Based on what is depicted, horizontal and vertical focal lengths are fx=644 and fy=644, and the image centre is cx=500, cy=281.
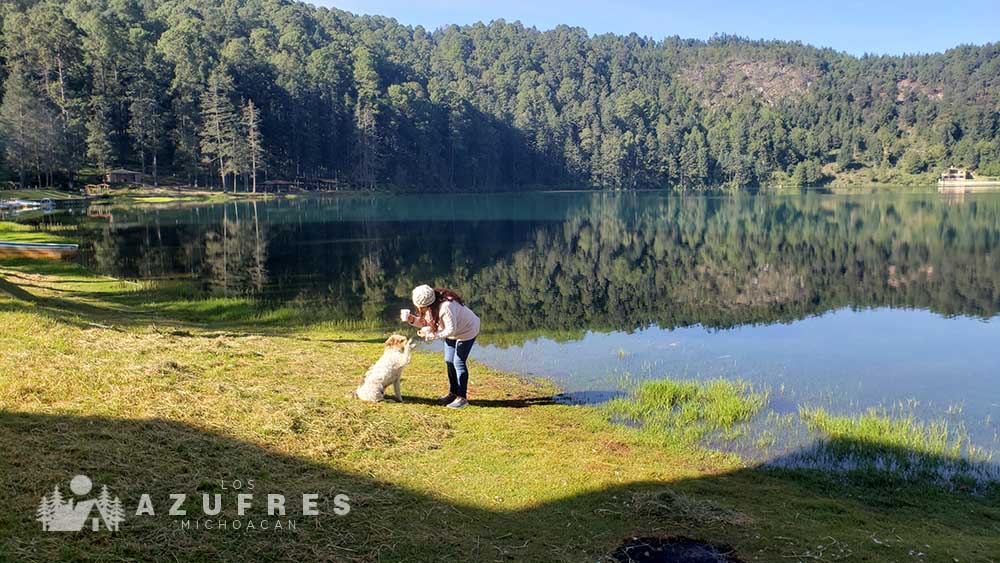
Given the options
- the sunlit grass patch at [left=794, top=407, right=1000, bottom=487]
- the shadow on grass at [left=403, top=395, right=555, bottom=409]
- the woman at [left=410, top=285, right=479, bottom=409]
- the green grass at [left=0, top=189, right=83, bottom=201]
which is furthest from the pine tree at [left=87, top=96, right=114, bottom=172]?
the sunlit grass patch at [left=794, top=407, right=1000, bottom=487]

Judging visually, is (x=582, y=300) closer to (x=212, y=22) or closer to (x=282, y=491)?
(x=282, y=491)

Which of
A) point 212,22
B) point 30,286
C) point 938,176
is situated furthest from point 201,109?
point 938,176

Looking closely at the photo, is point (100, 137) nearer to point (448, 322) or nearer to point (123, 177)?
point (123, 177)

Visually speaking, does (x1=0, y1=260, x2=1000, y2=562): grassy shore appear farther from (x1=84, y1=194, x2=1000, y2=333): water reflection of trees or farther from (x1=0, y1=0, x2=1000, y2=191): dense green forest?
(x1=0, y1=0, x2=1000, y2=191): dense green forest

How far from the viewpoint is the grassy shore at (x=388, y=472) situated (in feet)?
20.2

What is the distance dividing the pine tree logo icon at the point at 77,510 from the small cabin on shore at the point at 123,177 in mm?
99378

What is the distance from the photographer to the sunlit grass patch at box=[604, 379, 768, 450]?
12117 mm

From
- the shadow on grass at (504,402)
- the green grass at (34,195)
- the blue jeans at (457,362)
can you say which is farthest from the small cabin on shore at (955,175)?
the blue jeans at (457,362)

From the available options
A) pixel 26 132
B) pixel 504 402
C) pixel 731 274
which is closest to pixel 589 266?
pixel 731 274

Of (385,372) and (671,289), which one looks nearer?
(385,372)

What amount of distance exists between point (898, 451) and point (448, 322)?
8.09 m

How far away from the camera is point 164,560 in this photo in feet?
17.3

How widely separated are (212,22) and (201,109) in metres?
49.1

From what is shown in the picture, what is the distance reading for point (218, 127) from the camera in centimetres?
10194
